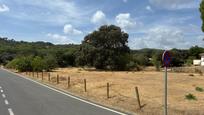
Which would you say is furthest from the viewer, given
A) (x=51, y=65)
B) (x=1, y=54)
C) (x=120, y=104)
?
(x=1, y=54)

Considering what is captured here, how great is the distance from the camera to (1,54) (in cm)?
18525

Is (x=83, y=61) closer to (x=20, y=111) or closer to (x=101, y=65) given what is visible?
(x=101, y=65)

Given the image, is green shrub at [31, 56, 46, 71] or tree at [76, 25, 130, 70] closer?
green shrub at [31, 56, 46, 71]

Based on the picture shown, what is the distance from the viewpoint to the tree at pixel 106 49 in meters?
95.3

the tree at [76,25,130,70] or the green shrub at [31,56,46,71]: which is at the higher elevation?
the tree at [76,25,130,70]

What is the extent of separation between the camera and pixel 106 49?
9619 cm

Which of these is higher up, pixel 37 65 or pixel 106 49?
pixel 106 49

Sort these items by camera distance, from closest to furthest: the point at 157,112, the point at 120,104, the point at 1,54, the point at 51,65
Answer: the point at 157,112 → the point at 120,104 → the point at 51,65 → the point at 1,54

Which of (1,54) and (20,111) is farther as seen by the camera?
(1,54)

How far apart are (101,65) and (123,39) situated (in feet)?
29.8

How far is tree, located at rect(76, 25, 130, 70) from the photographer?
95.3 m

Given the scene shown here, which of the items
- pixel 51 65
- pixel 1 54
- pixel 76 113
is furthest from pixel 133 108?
pixel 1 54

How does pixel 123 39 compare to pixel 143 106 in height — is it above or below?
above

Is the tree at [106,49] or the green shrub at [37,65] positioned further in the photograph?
the tree at [106,49]
